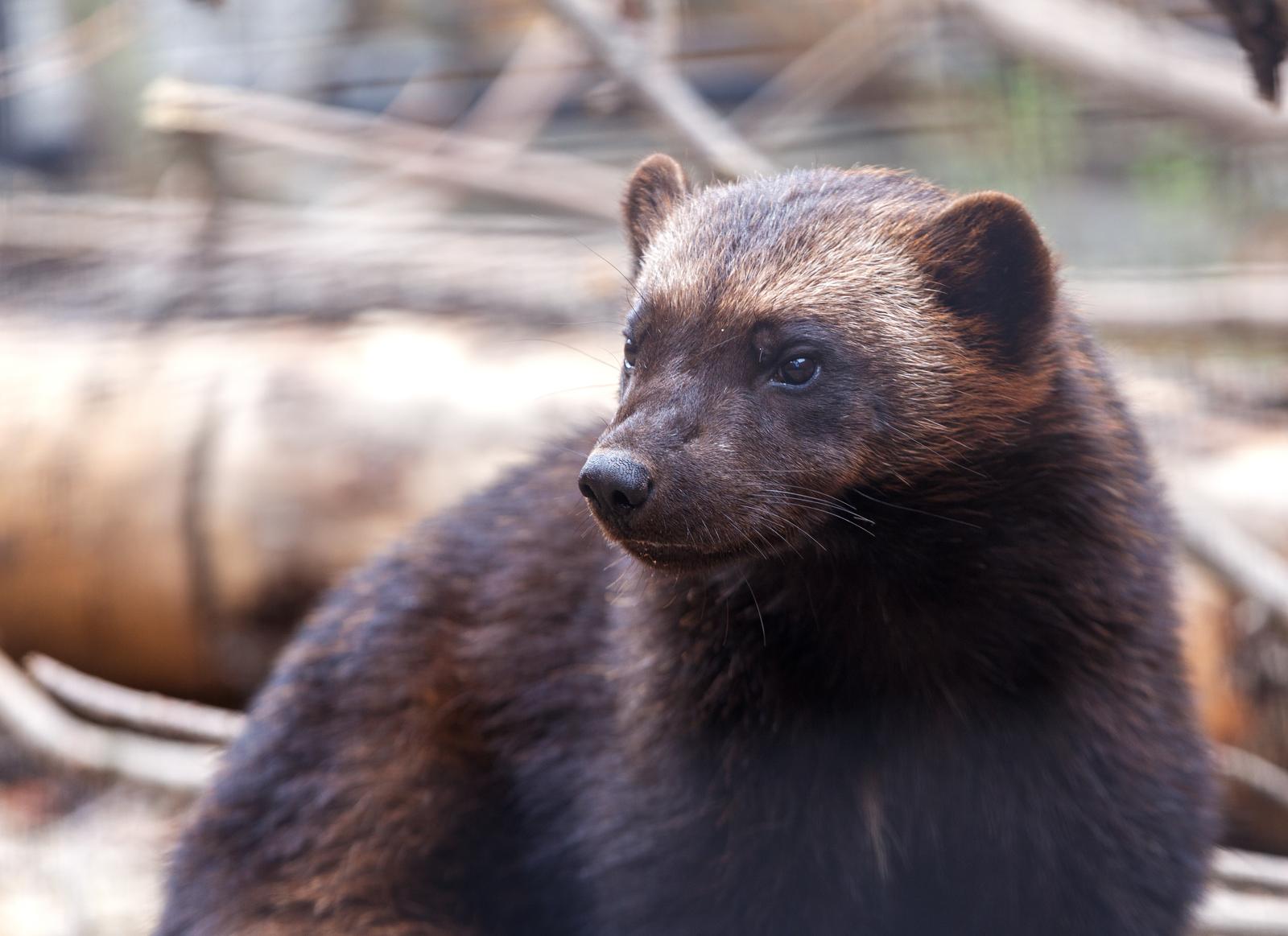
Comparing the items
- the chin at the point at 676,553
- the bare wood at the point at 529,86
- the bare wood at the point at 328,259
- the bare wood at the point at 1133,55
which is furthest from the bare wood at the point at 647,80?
the chin at the point at 676,553

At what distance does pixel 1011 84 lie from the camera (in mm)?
4512

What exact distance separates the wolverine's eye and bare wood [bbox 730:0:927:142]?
3.39 meters

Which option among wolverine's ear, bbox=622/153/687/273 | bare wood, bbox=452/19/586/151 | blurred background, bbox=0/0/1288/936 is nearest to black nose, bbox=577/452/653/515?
wolverine's ear, bbox=622/153/687/273

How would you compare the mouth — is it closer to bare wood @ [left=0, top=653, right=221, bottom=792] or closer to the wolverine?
the wolverine

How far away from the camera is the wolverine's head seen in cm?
184

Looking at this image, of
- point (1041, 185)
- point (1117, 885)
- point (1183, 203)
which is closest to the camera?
point (1117, 885)

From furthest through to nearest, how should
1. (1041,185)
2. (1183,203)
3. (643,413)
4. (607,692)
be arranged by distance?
(1183,203)
(1041,185)
(607,692)
(643,413)

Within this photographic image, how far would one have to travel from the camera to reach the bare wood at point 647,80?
4254 millimetres

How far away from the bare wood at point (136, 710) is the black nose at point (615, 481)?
237 centimetres

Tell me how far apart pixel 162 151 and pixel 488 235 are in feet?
5.10

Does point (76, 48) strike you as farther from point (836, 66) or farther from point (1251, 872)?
point (1251, 872)

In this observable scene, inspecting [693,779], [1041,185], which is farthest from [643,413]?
[1041,185]

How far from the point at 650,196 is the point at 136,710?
2.48m

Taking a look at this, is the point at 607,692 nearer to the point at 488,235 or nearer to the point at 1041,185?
the point at 1041,185
